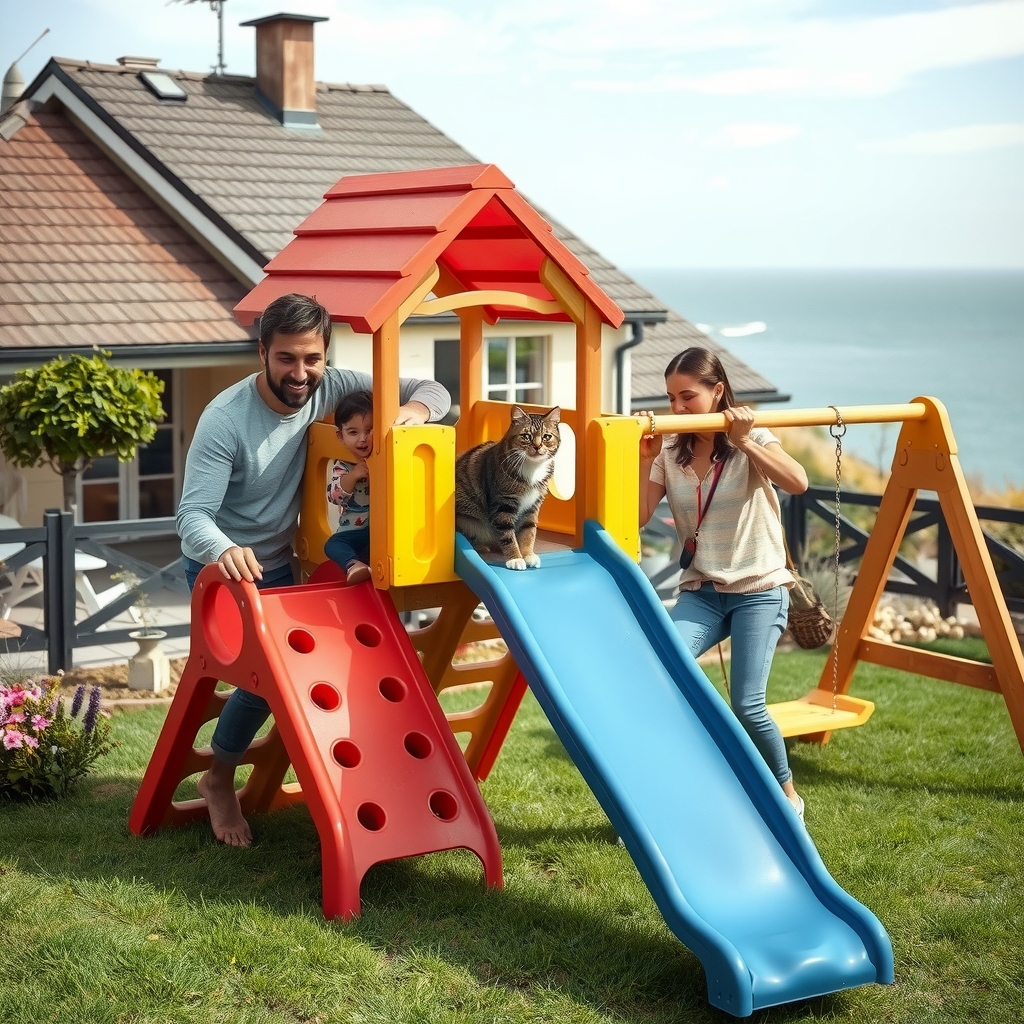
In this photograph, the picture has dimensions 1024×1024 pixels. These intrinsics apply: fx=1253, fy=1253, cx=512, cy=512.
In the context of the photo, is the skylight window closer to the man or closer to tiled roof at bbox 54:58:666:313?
tiled roof at bbox 54:58:666:313

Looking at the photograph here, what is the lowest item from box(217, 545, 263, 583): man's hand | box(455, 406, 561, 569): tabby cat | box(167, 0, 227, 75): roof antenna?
box(217, 545, 263, 583): man's hand

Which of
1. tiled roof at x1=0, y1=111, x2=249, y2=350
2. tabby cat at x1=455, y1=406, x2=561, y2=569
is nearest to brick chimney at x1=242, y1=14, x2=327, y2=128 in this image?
tiled roof at x1=0, y1=111, x2=249, y2=350

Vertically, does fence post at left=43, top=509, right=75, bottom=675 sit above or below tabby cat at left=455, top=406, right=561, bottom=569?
below

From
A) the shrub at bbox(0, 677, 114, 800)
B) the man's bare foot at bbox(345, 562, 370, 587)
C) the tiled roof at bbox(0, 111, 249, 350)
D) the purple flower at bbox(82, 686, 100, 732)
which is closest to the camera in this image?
the man's bare foot at bbox(345, 562, 370, 587)

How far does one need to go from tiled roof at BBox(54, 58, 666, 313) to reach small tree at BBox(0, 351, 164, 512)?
264 centimetres

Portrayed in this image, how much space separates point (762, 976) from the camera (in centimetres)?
352

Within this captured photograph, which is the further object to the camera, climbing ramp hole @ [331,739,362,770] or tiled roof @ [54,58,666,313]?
tiled roof @ [54,58,666,313]

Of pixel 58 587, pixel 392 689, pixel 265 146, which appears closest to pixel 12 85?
pixel 265 146

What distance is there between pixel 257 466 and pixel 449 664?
1.41 meters

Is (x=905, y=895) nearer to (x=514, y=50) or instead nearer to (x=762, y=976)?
(x=762, y=976)

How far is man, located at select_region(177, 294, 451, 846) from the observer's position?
4.40 metres

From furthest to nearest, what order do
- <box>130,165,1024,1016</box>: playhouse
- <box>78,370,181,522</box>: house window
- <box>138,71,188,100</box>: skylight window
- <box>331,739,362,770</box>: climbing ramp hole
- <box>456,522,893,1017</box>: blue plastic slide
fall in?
<box>138,71,188,100</box>: skylight window → <box>78,370,181,522</box>: house window → <box>331,739,362,770</box>: climbing ramp hole → <box>130,165,1024,1016</box>: playhouse → <box>456,522,893,1017</box>: blue plastic slide

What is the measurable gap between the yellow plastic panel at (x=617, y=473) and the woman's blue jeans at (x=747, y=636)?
34 centimetres

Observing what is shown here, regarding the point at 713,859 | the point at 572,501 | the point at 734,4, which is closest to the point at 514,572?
the point at 572,501
